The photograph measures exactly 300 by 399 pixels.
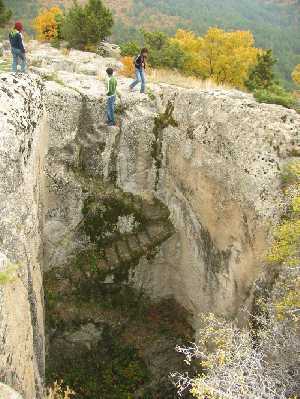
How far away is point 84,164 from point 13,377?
31.5 ft

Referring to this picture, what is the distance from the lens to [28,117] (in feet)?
37.6

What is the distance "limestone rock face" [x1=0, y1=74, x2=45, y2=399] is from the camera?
23.9ft

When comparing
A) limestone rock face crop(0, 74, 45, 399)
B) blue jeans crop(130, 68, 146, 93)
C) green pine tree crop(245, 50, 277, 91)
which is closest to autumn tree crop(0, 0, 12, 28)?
green pine tree crop(245, 50, 277, 91)

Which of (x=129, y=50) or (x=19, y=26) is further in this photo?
(x=129, y=50)

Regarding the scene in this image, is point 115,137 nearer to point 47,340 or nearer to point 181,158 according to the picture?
point 181,158

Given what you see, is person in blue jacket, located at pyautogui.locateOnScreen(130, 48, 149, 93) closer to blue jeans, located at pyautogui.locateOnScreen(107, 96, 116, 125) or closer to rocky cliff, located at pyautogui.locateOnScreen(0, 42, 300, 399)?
rocky cliff, located at pyautogui.locateOnScreen(0, 42, 300, 399)

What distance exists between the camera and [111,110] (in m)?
15.1

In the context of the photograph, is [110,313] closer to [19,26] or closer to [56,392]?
[56,392]

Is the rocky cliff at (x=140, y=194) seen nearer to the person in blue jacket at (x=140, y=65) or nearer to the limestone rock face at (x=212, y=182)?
the limestone rock face at (x=212, y=182)

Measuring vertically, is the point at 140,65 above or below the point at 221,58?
above

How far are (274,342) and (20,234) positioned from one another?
6.96 m

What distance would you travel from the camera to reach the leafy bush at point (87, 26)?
3086cm

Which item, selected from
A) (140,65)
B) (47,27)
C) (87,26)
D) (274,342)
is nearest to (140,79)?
(140,65)

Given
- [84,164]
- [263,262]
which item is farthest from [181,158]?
[263,262]
